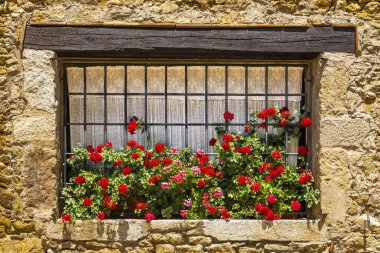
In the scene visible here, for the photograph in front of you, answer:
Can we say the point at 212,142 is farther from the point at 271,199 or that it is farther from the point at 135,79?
the point at 135,79

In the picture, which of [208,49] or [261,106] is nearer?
[208,49]

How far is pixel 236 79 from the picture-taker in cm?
523

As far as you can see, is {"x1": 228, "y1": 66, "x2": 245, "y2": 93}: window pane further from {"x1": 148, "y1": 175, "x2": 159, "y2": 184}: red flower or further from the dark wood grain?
{"x1": 148, "y1": 175, "x2": 159, "y2": 184}: red flower

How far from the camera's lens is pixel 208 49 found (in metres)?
4.92

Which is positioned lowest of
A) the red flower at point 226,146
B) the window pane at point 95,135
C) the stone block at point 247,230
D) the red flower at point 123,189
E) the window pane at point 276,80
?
the stone block at point 247,230

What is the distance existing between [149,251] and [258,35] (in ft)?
6.93

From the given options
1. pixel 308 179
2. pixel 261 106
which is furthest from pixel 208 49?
pixel 308 179

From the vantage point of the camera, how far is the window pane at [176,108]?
522 cm

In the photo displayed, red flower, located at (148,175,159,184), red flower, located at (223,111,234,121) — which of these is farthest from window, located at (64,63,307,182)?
red flower, located at (148,175,159,184)

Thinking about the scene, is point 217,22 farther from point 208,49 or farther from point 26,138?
point 26,138

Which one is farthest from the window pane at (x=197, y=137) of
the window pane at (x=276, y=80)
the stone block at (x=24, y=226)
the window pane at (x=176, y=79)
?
the stone block at (x=24, y=226)

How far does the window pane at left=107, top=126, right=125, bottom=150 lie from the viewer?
17.2 feet

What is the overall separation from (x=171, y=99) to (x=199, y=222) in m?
1.17

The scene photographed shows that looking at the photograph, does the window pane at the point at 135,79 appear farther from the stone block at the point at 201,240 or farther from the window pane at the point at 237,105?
the stone block at the point at 201,240
